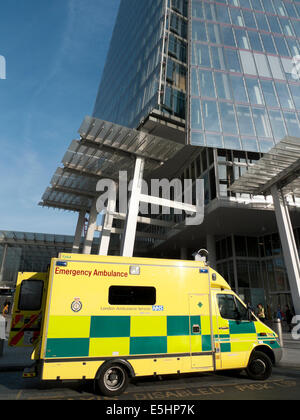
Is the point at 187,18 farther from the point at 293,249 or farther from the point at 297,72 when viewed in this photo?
the point at 293,249

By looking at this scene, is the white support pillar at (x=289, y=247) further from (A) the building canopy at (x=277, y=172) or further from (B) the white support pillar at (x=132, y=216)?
(B) the white support pillar at (x=132, y=216)

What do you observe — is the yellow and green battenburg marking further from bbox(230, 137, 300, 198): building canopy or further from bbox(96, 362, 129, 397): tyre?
bbox(230, 137, 300, 198): building canopy

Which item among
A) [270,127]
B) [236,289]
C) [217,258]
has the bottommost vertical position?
[236,289]

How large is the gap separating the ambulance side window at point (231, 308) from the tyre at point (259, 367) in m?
0.98

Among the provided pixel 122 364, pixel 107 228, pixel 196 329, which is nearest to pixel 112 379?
pixel 122 364

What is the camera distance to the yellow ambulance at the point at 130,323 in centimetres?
609

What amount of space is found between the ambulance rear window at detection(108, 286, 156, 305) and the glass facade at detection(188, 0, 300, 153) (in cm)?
1550

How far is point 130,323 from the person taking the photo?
6.51 metres

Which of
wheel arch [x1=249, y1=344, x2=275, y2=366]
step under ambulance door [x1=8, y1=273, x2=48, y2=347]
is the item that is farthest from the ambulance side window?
step under ambulance door [x1=8, y1=273, x2=48, y2=347]

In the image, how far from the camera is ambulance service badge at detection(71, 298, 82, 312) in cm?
628

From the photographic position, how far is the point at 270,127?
72.5ft
